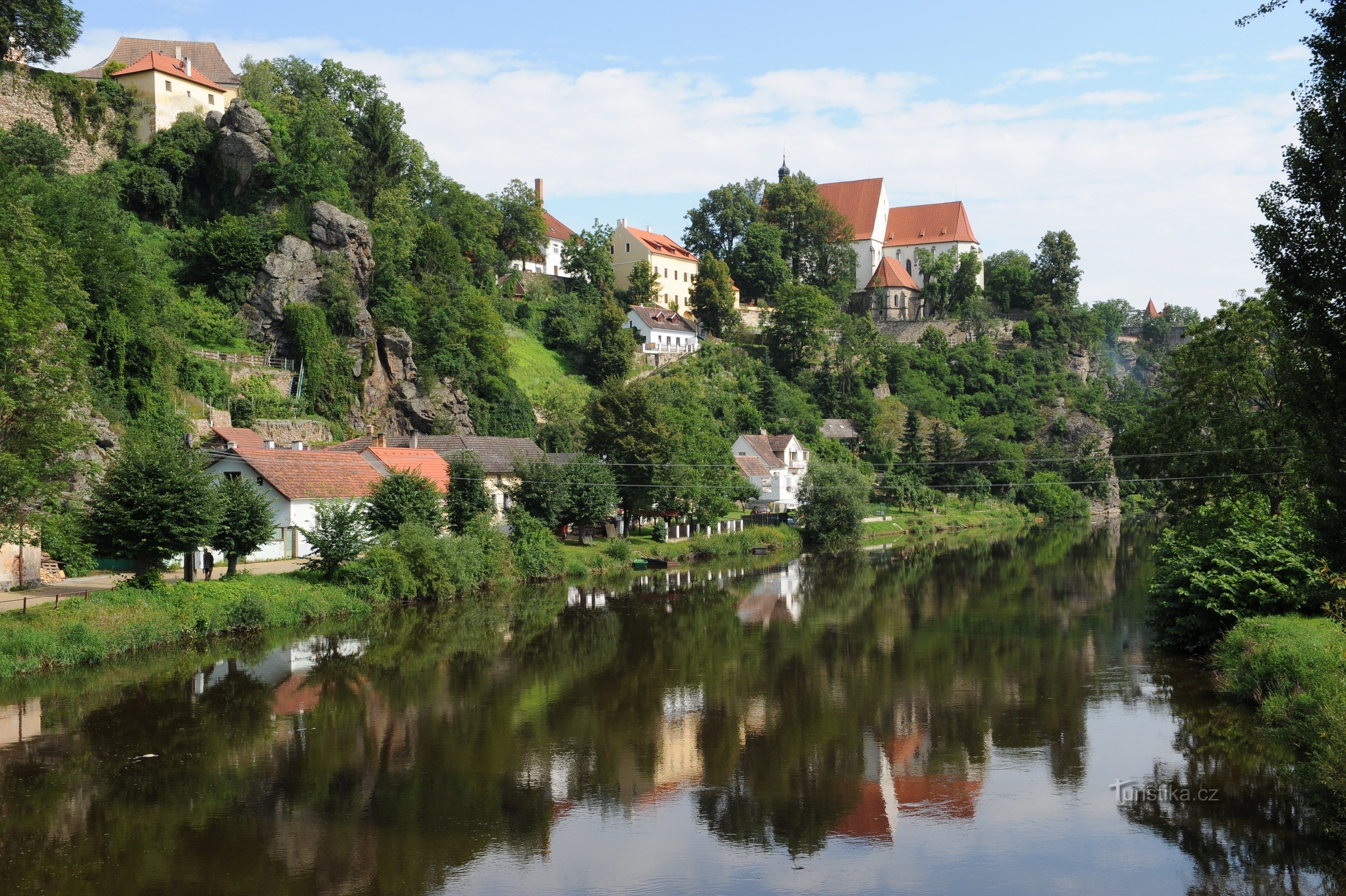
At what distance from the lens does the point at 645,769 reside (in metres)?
17.8

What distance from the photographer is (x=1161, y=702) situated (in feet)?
70.7

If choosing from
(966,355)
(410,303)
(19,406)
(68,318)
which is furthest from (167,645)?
(966,355)

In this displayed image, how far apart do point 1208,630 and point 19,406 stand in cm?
2922

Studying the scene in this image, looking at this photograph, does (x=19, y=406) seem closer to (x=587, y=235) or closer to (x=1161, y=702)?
(x=1161, y=702)

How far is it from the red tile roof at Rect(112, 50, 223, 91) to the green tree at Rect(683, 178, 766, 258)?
43966mm

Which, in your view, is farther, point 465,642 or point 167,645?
point 465,642

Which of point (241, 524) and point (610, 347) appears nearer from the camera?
point (241, 524)

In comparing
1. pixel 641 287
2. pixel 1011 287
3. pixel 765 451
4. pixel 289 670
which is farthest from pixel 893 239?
pixel 289 670

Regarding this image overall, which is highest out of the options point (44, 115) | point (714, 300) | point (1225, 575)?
point (44, 115)

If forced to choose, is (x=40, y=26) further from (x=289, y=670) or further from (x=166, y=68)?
(x=289, y=670)

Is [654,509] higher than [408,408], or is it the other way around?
[408,408]

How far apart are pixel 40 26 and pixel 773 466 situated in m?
45.0

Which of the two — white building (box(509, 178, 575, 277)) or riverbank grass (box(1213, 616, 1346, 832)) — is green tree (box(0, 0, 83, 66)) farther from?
riverbank grass (box(1213, 616, 1346, 832))

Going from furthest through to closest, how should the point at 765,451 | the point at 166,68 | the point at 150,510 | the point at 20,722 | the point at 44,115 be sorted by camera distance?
1. the point at 765,451
2. the point at 166,68
3. the point at 44,115
4. the point at 150,510
5. the point at 20,722
